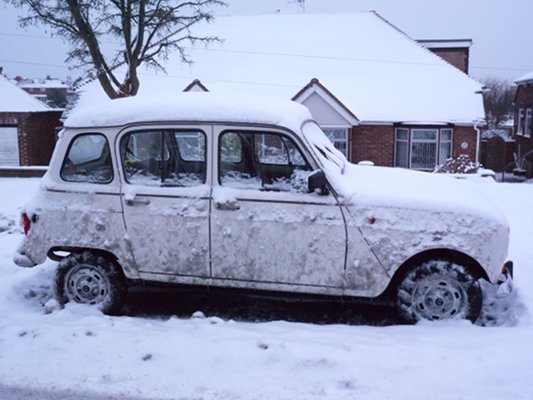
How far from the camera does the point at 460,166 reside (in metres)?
20.0

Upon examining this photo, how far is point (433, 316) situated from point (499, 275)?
26.2 inches

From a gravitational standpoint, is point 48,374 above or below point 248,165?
below

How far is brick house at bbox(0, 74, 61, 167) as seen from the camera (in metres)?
26.4

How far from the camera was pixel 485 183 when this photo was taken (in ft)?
39.8

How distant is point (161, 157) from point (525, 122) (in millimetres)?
32935

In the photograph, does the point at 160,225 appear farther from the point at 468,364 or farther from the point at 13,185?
the point at 13,185

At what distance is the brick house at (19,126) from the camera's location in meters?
26.4

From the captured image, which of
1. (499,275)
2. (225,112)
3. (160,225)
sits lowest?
(499,275)

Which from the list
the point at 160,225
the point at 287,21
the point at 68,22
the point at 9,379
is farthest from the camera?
the point at 287,21

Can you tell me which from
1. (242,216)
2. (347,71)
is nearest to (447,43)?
(347,71)

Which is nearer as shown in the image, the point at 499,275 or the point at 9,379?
the point at 9,379

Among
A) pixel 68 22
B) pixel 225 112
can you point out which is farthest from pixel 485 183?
pixel 68 22

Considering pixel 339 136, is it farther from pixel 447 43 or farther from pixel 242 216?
pixel 242 216

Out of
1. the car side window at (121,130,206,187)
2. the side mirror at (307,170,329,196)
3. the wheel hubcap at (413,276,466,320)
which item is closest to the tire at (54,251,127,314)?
the car side window at (121,130,206,187)
